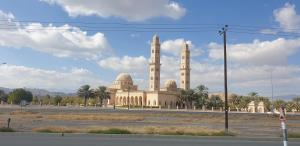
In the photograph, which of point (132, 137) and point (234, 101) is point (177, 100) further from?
point (132, 137)

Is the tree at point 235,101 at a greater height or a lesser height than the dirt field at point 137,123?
greater

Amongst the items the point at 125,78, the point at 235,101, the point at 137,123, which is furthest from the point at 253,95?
the point at 137,123

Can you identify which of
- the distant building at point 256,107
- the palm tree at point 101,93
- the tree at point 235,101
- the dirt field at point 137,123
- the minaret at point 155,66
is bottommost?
the dirt field at point 137,123

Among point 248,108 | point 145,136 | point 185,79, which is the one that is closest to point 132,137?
point 145,136

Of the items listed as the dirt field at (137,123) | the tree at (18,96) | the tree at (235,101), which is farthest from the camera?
the tree at (235,101)

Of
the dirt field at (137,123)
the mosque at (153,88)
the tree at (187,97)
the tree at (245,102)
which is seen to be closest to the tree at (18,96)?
the mosque at (153,88)

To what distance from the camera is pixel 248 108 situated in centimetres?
10862

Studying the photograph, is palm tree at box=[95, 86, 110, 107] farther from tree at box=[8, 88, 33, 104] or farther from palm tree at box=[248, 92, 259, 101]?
palm tree at box=[248, 92, 259, 101]

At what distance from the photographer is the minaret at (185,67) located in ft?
453

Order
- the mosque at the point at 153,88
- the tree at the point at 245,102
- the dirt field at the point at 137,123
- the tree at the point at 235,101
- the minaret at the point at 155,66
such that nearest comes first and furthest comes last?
the dirt field at the point at 137,123, the tree at the point at 245,102, the tree at the point at 235,101, the mosque at the point at 153,88, the minaret at the point at 155,66

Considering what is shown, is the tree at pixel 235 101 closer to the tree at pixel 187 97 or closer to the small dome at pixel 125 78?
the tree at pixel 187 97

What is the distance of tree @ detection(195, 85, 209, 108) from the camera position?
11294 centimetres

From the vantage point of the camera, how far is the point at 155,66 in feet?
445

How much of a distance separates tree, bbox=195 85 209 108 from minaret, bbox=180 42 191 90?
21495mm
